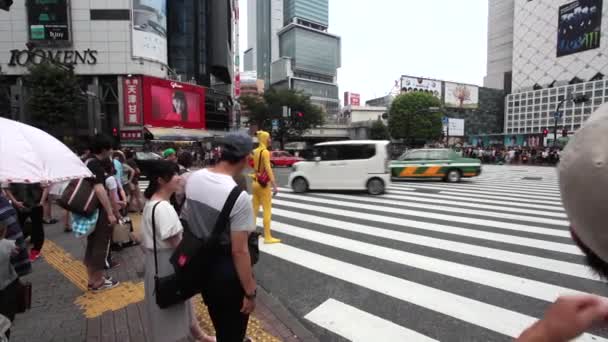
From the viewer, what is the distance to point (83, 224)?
3.70 metres

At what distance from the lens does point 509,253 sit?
16.8 feet

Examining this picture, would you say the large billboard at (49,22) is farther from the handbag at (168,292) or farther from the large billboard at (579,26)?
the large billboard at (579,26)

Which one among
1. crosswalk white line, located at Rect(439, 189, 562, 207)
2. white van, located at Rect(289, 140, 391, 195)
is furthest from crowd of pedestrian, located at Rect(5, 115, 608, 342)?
crosswalk white line, located at Rect(439, 189, 562, 207)

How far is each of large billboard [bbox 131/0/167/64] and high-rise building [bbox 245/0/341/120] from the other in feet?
269

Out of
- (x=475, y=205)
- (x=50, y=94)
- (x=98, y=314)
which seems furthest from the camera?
(x=50, y=94)

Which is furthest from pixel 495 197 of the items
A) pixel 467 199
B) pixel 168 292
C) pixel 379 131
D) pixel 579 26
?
pixel 579 26

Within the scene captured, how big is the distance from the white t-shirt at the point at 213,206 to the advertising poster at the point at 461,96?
72358mm

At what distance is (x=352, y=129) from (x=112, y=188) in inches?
2621

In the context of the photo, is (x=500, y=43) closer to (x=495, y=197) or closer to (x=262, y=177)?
(x=495, y=197)

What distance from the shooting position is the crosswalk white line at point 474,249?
4523 mm

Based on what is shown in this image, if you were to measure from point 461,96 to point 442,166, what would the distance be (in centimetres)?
6196

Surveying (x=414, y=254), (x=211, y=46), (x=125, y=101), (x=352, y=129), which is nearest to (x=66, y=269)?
(x=414, y=254)

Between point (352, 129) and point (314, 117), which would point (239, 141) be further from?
point (352, 129)

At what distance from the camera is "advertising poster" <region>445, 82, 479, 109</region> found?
220ft
